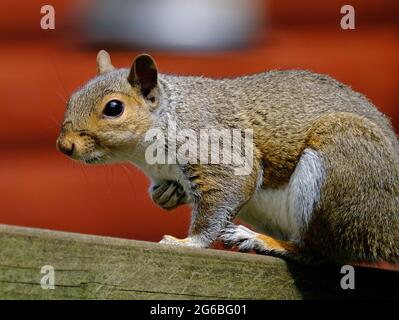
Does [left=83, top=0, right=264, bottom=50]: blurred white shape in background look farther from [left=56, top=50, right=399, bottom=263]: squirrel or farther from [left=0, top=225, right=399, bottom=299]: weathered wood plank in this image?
[left=0, top=225, right=399, bottom=299]: weathered wood plank

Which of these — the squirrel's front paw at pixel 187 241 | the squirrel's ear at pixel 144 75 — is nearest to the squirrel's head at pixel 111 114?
the squirrel's ear at pixel 144 75

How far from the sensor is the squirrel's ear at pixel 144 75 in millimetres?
3546

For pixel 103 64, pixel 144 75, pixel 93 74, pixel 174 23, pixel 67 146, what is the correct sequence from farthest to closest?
pixel 174 23 < pixel 93 74 < pixel 103 64 < pixel 144 75 < pixel 67 146

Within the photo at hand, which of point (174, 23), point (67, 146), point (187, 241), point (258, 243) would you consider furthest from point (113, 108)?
point (174, 23)

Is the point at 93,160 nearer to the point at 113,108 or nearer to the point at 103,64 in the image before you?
the point at 113,108

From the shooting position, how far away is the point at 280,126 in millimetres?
3598

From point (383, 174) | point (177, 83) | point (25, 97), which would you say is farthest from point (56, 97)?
point (383, 174)

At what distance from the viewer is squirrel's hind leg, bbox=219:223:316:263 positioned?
11.1 ft

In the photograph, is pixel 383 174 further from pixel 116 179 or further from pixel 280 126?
pixel 116 179

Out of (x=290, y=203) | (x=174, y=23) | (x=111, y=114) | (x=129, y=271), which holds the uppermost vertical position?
(x=174, y=23)

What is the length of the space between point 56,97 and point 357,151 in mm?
2105

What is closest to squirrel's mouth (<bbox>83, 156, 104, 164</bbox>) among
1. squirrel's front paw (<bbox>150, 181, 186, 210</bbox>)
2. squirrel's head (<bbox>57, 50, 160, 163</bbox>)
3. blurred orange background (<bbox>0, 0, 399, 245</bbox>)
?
squirrel's head (<bbox>57, 50, 160, 163</bbox>)

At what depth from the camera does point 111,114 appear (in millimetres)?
3572

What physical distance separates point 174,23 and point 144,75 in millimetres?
1860
